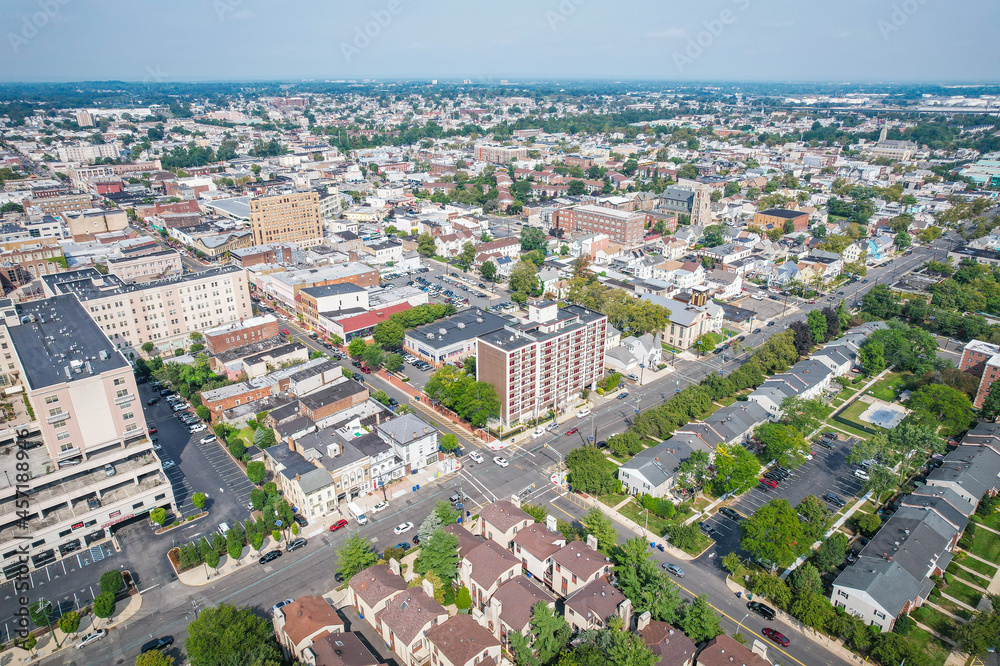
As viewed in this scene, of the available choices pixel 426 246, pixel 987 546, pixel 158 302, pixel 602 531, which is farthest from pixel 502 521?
pixel 426 246

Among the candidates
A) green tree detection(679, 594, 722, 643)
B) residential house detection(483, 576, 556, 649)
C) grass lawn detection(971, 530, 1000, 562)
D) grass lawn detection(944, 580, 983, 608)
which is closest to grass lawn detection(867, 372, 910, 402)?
grass lawn detection(971, 530, 1000, 562)

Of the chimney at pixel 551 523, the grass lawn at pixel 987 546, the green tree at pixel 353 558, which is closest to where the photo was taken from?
the green tree at pixel 353 558

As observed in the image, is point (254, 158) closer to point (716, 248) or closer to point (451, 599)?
point (716, 248)

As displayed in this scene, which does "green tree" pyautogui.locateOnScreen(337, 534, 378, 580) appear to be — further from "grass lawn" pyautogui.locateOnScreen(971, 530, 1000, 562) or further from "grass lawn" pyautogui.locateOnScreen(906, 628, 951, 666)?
"grass lawn" pyautogui.locateOnScreen(971, 530, 1000, 562)

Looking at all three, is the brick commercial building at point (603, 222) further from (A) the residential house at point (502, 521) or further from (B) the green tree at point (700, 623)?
(B) the green tree at point (700, 623)

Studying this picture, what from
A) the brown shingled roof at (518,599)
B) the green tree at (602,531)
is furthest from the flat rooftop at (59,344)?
the green tree at (602,531)

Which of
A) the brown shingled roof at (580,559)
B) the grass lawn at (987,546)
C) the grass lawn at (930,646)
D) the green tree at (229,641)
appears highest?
the green tree at (229,641)

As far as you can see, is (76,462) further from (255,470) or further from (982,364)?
(982,364)
